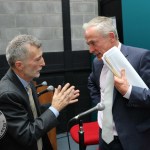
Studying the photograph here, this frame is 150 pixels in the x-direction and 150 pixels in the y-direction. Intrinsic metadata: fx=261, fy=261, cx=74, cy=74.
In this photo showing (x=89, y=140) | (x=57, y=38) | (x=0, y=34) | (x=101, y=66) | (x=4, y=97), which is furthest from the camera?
(x=57, y=38)

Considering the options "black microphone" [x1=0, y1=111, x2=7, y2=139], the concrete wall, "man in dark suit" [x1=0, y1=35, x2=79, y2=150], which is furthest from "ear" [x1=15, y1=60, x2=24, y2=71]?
the concrete wall

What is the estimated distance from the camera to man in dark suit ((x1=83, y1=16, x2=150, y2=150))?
4.37 feet

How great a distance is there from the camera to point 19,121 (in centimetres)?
135

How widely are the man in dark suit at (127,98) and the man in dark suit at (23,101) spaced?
0.28 m

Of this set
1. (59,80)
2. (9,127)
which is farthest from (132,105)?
(59,80)

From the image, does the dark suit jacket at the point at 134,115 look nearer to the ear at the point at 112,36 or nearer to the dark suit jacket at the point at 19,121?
the ear at the point at 112,36

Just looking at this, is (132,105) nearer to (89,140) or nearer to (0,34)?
(89,140)

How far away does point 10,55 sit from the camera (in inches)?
57.5

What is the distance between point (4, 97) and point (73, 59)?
2706 millimetres

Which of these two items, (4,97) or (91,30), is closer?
(4,97)

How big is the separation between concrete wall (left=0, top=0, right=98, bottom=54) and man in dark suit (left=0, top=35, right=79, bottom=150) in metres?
2.33

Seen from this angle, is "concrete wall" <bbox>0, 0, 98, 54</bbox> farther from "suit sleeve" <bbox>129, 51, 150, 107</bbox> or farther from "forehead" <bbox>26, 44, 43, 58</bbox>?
"suit sleeve" <bbox>129, 51, 150, 107</bbox>

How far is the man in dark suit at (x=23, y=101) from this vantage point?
1.35 m

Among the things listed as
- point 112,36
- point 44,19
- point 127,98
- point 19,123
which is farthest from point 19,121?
point 44,19
